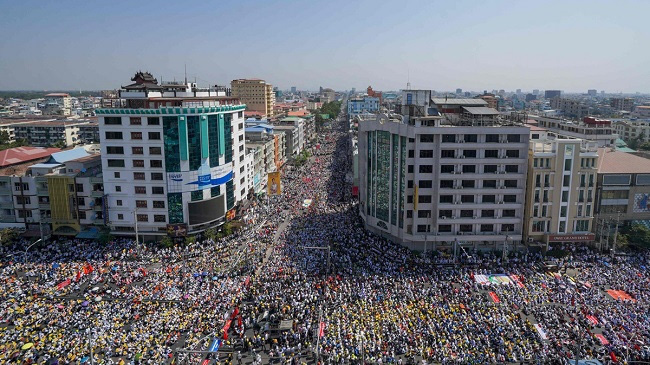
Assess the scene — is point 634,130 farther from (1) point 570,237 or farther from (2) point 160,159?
(2) point 160,159

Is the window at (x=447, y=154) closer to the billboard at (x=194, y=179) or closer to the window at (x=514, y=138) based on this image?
the window at (x=514, y=138)

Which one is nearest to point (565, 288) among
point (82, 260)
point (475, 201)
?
point (475, 201)

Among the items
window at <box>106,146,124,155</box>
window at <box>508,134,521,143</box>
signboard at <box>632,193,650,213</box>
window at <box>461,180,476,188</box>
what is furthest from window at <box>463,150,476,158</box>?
window at <box>106,146,124,155</box>

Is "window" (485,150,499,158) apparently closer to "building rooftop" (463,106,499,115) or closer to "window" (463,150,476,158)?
"window" (463,150,476,158)

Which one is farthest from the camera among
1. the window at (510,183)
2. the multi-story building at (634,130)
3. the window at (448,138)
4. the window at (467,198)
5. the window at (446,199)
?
the multi-story building at (634,130)

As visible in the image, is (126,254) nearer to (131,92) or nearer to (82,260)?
(82,260)

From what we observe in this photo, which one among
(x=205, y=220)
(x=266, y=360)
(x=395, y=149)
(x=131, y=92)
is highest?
(x=131, y=92)

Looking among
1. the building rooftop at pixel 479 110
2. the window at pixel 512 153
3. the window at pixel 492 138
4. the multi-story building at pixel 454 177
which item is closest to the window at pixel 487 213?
the multi-story building at pixel 454 177
